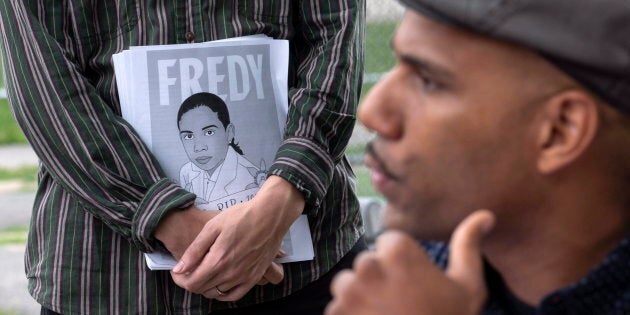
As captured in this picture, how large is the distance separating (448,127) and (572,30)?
216 mm

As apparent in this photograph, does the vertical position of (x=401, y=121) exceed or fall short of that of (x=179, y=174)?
it exceeds it

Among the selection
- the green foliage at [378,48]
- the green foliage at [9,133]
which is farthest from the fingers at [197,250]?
the green foliage at [9,133]

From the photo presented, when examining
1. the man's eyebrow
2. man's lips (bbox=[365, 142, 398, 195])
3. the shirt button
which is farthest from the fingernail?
the man's eyebrow

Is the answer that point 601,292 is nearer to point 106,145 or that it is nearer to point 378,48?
point 106,145

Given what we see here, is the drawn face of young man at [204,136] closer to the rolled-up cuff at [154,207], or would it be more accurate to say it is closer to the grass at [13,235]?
the rolled-up cuff at [154,207]

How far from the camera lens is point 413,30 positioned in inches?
61.4

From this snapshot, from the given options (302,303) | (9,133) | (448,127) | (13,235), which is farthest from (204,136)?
(9,133)

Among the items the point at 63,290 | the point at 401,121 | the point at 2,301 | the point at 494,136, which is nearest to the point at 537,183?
the point at 494,136

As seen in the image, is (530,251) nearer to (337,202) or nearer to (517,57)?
(517,57)

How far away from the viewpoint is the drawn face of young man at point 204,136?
7.47ft

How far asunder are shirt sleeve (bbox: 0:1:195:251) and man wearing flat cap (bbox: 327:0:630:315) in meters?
0.78

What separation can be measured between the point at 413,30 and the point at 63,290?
1.09 metres

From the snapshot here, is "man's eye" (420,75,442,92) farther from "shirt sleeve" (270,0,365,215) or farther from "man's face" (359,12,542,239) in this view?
"shirt sleeve" (270,0,365,215)

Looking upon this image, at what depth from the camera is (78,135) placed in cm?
226
